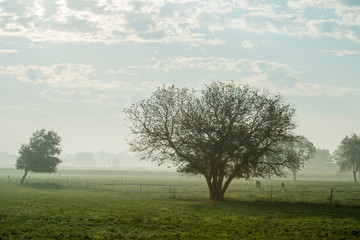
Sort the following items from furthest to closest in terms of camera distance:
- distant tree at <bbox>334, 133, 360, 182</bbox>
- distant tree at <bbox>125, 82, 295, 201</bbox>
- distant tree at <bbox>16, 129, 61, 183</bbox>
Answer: distant tree at <bbox>334, 133, 360, 182</bbox> → distant tree at <bbox>16, 129, 61, 183</bbox> → distant tree at <bbox>125, 82, 295, 201</bbox>

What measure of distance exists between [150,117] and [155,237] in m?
24.0

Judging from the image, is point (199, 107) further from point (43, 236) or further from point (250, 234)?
point (43, 236)

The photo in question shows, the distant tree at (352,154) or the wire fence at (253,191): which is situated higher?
the distant tree at (352,154)

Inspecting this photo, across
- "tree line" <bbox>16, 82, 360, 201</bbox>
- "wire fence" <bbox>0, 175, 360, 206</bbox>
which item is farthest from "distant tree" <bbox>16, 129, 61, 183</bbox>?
"tree line" <bbox>16, 82, 360, 201</bbox>

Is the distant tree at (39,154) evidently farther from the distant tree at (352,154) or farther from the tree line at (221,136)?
the distant tree at (352,154)

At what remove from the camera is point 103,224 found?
20.2m

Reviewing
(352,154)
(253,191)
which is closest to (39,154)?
(253,191)

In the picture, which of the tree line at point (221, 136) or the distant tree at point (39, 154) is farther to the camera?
the distant tree at point (39, 154)

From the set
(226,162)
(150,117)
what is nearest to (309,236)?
(226,162)

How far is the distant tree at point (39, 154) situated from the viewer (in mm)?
74750

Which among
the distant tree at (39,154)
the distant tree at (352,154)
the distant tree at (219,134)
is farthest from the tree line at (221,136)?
the distant tree at (352,154)

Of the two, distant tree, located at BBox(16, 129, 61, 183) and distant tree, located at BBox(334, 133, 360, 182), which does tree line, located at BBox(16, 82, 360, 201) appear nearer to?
distant tree, located at BBox(16, 129, 61, 183)

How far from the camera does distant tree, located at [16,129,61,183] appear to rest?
245ft

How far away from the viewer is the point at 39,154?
75000 mm
